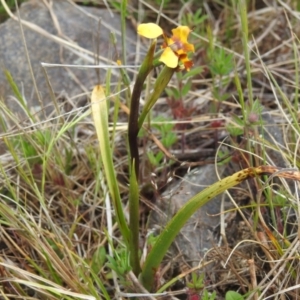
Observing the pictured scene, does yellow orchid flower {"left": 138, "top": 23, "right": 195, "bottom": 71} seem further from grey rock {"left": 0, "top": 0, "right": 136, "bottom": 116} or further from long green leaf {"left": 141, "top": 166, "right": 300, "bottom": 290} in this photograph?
grey rock {"left": 0, "top": 0, "right": 136, "bottom": 116}

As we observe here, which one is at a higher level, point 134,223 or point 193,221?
point 134,223

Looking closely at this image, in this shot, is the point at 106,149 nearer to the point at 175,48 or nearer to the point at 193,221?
the point at 175,48

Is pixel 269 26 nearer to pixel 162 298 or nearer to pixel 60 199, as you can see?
pixel 60 199

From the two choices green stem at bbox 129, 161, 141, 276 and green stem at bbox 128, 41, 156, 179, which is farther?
green stem at bbox 129, 161, 141, 276

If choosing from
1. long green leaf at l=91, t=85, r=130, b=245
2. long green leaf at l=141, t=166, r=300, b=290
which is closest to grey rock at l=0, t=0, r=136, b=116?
long green leaf at l=91, t=85, r=130, b=245

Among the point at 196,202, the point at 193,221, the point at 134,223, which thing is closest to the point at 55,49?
the point at 193,221

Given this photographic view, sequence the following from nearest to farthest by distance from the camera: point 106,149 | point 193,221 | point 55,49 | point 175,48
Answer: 1. point 175,48
2. point 106,149
3. point 193,221
4. point 55,49

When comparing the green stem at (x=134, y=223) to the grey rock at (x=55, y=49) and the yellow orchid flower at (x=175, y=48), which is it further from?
the grey rock at (x=55, y=49)
